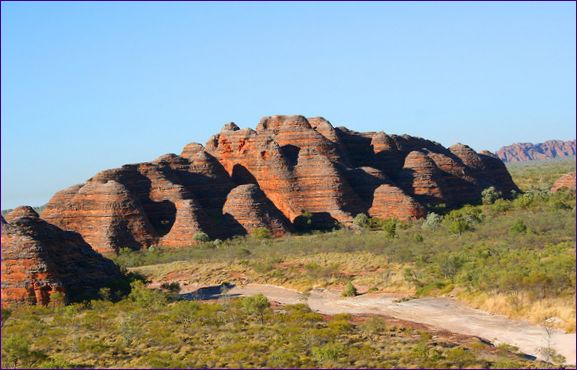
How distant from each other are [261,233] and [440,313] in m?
21.2

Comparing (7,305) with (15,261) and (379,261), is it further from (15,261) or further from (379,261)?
(379,261)

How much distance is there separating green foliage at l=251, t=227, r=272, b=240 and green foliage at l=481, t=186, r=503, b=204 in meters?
20.5

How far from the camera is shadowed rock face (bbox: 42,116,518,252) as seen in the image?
4578cm

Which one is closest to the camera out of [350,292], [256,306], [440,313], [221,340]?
[221,340]

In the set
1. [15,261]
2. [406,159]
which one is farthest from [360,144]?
[15,261]

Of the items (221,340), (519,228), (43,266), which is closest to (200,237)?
(43,266)

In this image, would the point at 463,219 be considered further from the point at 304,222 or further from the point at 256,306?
the point at 256,306

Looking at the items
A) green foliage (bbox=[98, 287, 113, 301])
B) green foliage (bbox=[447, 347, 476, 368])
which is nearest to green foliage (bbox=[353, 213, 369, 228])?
green foliage (bbox=[98, 287, 113, 301])

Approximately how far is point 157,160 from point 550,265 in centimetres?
3372

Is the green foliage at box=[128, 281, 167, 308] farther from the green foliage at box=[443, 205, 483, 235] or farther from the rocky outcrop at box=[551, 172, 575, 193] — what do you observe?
the rocky outcrop at box=[551, 172, 575, 193]

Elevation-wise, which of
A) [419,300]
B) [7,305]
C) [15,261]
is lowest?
[419,300]

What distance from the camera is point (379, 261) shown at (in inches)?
1410

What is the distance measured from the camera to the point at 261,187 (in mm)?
53156

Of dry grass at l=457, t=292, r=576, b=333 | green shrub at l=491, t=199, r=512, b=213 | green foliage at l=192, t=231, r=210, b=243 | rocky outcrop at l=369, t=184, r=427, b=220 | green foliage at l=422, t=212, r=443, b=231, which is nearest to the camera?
dry grass at l=457, t=292, r=576, b=333
